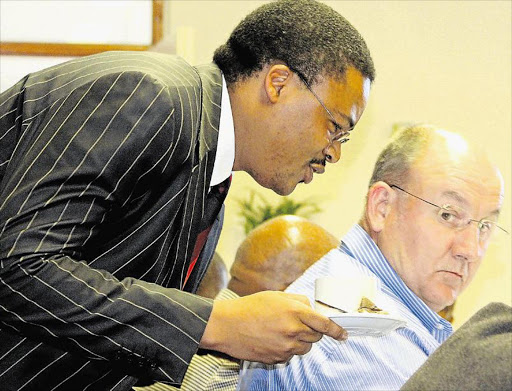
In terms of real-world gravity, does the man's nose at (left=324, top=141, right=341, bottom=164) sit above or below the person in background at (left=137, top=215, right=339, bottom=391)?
above

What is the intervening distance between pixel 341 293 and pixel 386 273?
58 cm

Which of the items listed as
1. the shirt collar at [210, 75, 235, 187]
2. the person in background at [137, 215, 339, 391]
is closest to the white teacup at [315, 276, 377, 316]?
the shirt collar at [210, 75, 235, 187]

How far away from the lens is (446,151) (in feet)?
7.25

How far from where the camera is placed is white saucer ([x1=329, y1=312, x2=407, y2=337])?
4.65 ft

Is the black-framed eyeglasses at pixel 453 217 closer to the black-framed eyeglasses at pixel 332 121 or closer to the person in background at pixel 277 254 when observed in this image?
the black-framed eyeglasses at pixel 332 121

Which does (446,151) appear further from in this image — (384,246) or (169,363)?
(169,363)

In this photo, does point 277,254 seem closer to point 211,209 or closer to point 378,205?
point 378,205

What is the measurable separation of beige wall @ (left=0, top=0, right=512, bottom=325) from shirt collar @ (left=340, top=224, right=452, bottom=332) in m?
4.22

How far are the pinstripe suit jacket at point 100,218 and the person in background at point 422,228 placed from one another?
463mm

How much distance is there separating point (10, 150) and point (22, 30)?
343 centimetres

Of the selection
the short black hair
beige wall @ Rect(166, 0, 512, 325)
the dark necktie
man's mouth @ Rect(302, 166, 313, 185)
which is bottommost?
beige wall @ Rect(166, 0, 512, 325)

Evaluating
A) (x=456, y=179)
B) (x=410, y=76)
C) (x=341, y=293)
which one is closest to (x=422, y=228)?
(x=456, y=179)

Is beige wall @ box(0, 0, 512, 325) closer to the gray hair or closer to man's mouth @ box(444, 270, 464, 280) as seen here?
the gray hair

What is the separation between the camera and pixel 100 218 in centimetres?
145
